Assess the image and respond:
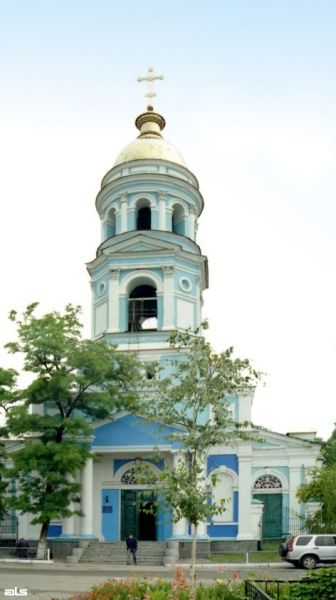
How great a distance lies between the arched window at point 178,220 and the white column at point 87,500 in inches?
491

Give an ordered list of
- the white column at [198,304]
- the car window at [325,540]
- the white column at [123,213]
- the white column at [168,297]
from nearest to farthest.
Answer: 1. the car window at [325,540]
2. the white column at [168,297]
3. the white column at [198,304]
4. the white column at [123,213]

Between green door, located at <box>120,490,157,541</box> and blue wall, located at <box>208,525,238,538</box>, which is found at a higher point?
green door, located at <box>120,490,157,541</box>

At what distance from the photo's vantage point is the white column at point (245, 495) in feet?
103

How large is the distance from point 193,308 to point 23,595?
19895mm

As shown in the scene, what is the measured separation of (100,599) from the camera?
12.8 metres

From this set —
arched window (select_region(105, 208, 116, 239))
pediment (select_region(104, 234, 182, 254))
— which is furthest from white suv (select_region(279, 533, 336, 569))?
arched window (select_region(105, 208, 116, 239))

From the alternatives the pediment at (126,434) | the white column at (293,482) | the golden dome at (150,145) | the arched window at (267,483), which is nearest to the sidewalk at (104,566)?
the pediment at (126,434)

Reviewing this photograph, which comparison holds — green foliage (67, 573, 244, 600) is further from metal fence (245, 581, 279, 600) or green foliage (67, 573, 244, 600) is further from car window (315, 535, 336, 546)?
car window (315, 535, 336, 546)

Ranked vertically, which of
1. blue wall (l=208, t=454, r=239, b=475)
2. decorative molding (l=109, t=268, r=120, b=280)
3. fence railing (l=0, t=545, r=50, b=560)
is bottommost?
fence railing (l=0, t=545, r=50, b=560)

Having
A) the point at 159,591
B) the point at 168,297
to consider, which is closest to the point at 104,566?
the point at 168,297

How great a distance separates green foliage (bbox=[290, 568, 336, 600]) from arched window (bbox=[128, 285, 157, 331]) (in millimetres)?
21024

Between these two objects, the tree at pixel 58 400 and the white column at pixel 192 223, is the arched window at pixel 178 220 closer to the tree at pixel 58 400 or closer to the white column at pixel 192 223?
the white column at pixel 192 223

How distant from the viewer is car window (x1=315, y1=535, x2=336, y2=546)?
25.5 meters

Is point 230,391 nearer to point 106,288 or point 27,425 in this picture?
point 27,425
